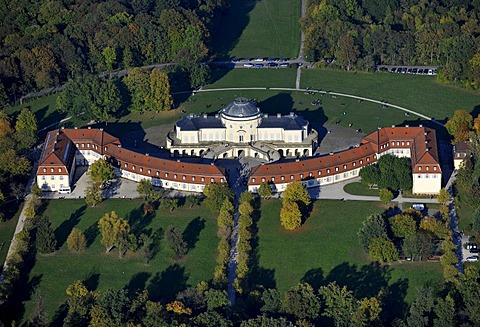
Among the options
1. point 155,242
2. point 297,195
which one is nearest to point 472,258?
point 297,195

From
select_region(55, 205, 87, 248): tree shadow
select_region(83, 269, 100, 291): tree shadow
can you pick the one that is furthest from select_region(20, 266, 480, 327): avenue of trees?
select_region(55, 205, 87, 248): tree shadow

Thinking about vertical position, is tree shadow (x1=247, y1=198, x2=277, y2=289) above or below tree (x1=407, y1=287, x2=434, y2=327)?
above

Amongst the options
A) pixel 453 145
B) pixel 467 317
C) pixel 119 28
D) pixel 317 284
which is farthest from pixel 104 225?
pixel 119 28

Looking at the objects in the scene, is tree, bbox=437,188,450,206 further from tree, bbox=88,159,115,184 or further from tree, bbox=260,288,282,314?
tree, bbox=88,159,115,184

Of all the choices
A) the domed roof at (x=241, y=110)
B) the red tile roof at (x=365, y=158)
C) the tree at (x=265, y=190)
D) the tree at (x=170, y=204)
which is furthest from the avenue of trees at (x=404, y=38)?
the tree at (x=170, y=204)

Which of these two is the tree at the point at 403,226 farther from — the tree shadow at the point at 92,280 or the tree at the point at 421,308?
the tree shadow at the point at 92,280

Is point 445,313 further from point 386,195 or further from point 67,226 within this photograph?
point 67,226
